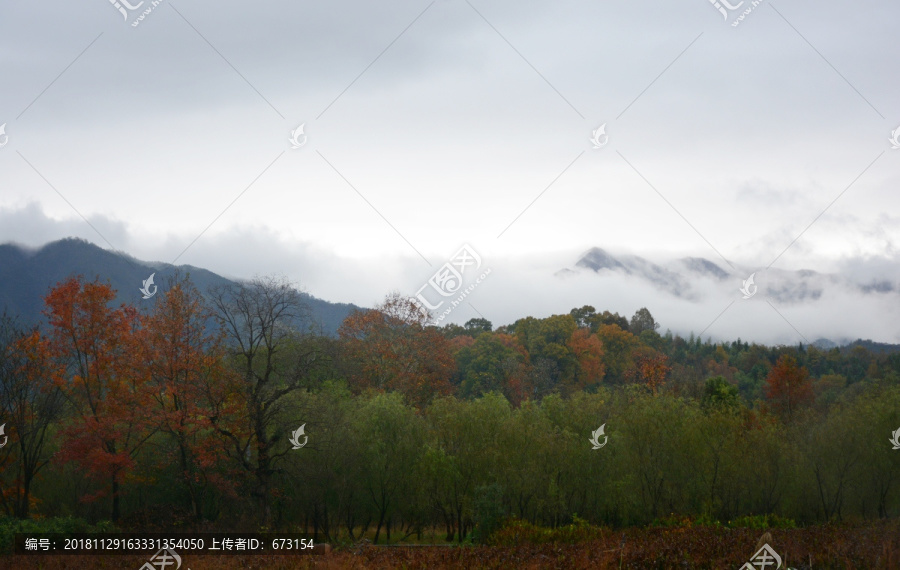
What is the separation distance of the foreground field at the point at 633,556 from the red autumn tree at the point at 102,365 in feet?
37.3

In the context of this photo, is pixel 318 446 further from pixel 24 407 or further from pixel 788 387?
pixel 788 387

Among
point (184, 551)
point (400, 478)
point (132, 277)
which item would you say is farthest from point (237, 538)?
point (132, 277)

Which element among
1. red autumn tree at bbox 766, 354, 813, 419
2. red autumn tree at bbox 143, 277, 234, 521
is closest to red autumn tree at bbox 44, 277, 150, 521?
red autumn tree at bbox 143, 277, 234, 521

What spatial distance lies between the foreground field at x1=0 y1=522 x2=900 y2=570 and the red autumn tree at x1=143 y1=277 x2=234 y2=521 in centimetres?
1010

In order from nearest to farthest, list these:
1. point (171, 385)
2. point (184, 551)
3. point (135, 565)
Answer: point (135, 565)
point (184, 551)
point (171, 385)

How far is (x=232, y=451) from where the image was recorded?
97.5 ft

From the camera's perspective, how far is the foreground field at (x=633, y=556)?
12438mm

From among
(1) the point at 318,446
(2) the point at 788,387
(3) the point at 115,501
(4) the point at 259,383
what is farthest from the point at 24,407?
(2) the point at 788,387

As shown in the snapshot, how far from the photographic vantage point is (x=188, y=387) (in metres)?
27.2

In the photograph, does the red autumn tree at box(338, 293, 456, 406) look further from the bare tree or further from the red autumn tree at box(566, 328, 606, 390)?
the red autumn tree at box(566, 328, 606, 390)

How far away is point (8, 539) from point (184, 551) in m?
7.87

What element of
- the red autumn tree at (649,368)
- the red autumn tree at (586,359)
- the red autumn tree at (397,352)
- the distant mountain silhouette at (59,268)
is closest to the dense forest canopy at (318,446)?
the red autumn tree at (397,352)

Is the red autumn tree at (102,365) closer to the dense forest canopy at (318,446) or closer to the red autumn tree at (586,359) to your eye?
the dense forest canopy at (318,446)

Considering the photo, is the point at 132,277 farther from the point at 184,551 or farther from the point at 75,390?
the point at 184,551
